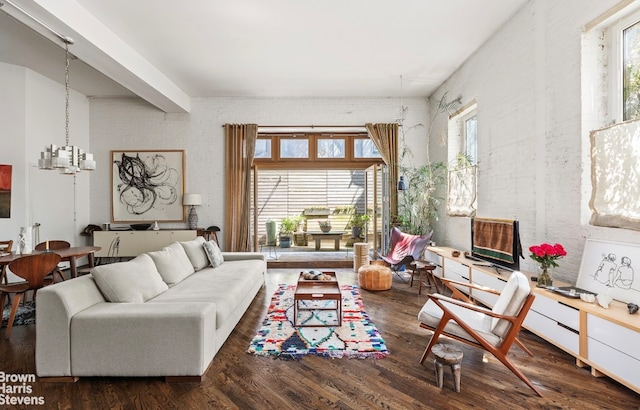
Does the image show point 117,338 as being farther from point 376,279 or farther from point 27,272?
point 376,279

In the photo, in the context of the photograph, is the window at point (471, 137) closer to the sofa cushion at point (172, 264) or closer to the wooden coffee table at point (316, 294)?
the wooden coffee table at point (316, 294)

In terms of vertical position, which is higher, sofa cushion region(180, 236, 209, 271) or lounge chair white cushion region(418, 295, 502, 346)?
sofa cushion region(180, 236, 209, 271)

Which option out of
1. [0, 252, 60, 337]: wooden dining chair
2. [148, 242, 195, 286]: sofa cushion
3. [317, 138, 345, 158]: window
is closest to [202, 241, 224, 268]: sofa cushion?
[148, 242, 195, 286]: sofa cushion

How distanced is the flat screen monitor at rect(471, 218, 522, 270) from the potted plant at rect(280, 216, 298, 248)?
16.6 ft

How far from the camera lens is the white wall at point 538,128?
306cm

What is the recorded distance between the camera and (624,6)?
8.64 feet

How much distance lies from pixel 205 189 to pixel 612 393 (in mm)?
6448

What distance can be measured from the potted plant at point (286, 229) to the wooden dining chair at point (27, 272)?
536 cm

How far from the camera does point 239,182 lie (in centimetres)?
663

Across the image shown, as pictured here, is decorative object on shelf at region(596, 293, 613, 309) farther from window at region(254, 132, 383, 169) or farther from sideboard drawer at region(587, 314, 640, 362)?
window at region(254, 132, 383, 169)

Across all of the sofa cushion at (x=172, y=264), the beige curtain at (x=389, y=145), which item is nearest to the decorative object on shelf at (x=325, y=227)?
the beige curtain at (x=389, y=145)

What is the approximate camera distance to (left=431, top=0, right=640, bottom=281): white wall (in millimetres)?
3059

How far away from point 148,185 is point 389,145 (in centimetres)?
498

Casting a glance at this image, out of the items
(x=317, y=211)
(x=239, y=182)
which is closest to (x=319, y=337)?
(x=239, y=182)
